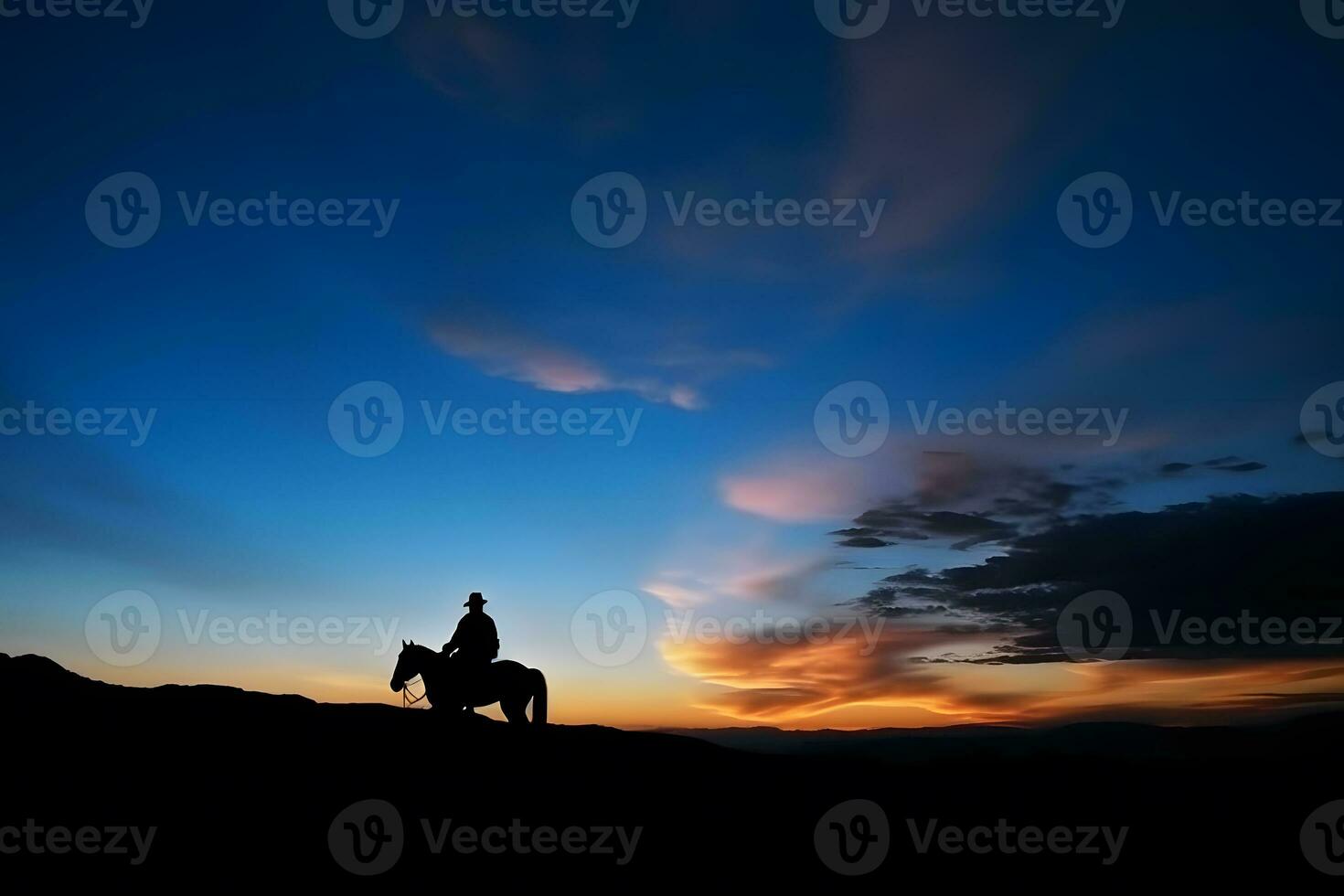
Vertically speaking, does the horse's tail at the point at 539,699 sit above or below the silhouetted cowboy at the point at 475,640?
below

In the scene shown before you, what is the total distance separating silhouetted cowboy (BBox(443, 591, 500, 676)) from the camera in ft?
69.7

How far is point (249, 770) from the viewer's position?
57.7 ft

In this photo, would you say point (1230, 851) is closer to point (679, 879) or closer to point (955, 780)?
point (955, 780)

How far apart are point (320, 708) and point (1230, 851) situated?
827 inches

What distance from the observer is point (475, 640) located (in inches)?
844

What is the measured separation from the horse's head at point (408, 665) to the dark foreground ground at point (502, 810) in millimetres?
968

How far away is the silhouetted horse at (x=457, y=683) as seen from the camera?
2102 centimetres

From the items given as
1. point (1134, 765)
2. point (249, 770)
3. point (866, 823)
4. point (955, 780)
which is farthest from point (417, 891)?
point (1134, 765)
